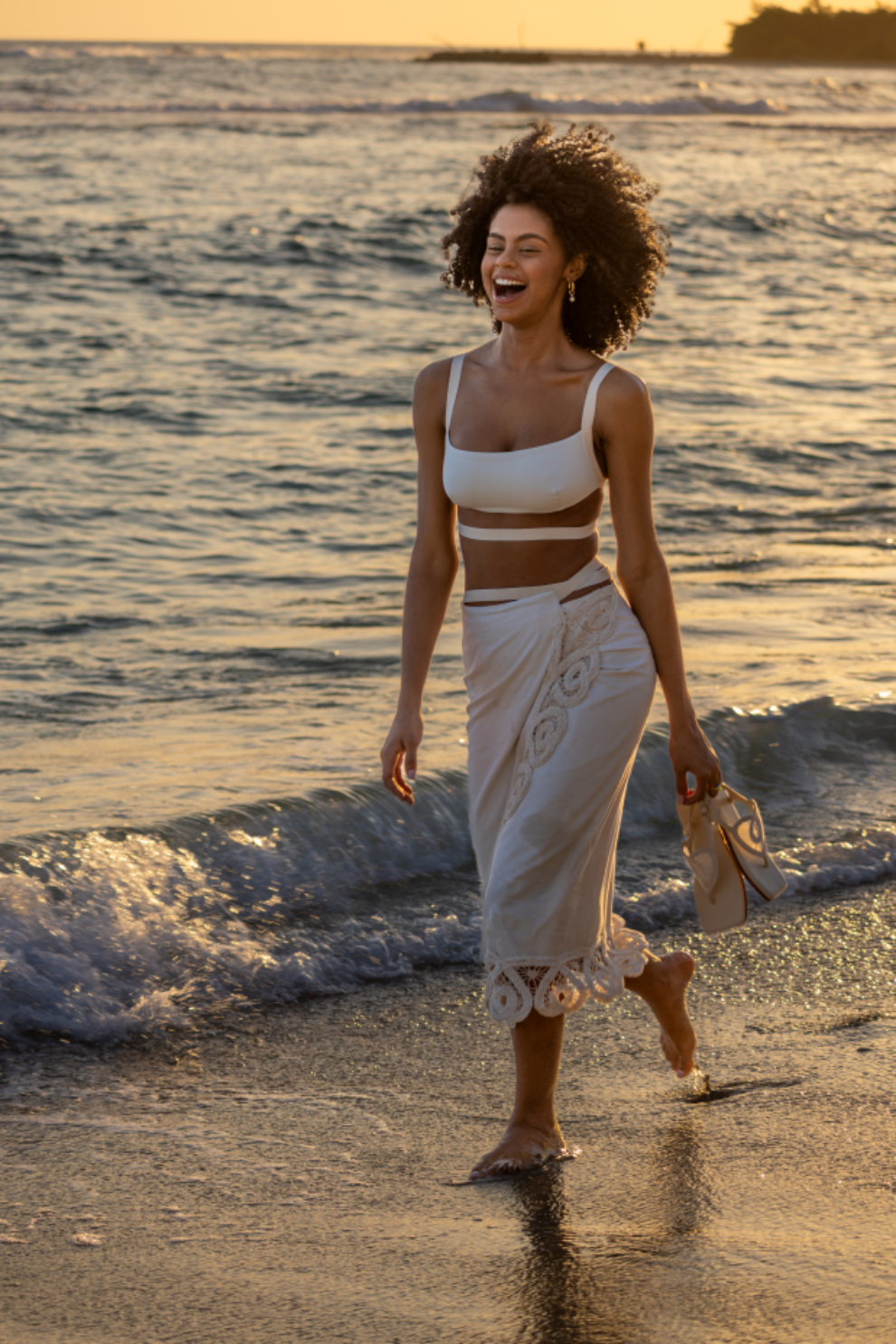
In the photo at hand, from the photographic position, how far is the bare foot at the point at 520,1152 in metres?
3.05

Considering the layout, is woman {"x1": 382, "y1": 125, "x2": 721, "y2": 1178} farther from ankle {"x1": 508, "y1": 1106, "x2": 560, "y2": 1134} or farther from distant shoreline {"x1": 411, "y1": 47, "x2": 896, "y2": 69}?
distant shoreline {"x1": 411, "y1": 47, "x2": 896, "y2": 69}

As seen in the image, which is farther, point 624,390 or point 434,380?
point 434,380

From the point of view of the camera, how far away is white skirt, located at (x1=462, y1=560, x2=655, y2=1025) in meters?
3.00

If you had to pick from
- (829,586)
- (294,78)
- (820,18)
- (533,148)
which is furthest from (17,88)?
(820,18)

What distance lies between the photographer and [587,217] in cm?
311

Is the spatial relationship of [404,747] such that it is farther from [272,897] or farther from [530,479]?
[272,897]

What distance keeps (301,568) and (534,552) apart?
20.9ft

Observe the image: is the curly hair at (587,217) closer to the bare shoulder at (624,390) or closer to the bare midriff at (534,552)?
the bare shoulder at (624,390)

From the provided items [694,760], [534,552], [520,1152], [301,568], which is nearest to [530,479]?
[534,552]

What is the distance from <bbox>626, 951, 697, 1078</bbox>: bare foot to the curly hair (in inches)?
53.7

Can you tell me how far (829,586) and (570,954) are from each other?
6.19 m

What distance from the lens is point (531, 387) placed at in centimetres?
306

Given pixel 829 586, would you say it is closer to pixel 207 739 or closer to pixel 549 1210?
pixel 207 739

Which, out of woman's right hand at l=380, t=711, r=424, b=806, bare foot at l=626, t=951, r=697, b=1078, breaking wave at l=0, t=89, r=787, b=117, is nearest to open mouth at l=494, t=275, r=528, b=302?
woman's right hand at l=380, t=711, r=424, b=806
